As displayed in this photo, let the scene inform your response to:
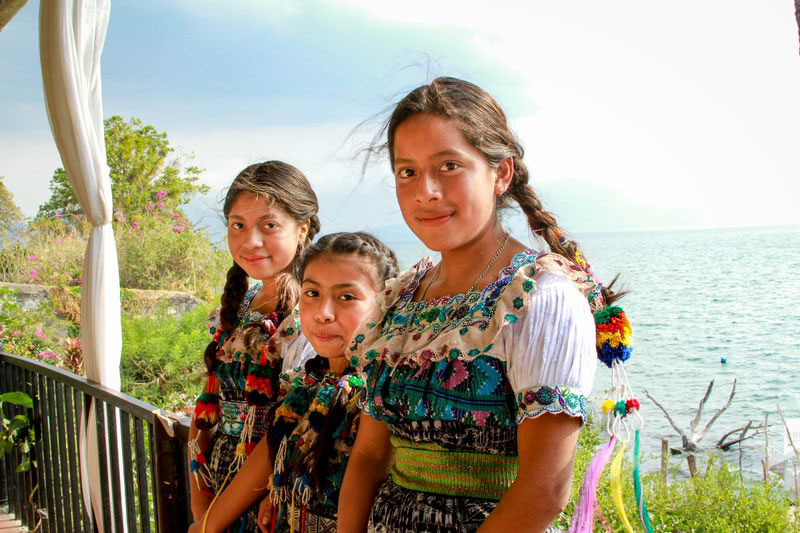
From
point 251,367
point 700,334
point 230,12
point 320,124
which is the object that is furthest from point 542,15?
point 251,367

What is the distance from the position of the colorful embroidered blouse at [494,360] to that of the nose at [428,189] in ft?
0.48

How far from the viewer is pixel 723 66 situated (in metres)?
38.0

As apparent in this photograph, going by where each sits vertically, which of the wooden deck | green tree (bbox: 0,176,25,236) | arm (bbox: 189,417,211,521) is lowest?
the wooden deck

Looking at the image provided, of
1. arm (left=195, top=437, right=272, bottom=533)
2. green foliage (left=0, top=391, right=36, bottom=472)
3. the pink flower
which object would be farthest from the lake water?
the pink flower

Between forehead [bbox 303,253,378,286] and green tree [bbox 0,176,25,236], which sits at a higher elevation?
green tree [bbox 0,176,25,236]

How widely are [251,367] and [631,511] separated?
3761 mm

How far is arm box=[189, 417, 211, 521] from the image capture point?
67.3 inches

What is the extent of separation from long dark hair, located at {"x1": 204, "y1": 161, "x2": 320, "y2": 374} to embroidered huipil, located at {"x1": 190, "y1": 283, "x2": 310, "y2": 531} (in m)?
0.03

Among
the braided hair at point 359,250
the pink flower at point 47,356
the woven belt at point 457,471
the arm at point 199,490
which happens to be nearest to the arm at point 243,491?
the arm at point 199,490

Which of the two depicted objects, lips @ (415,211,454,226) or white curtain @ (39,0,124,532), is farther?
white curtain @ (39,0,124,532)

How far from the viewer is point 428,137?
1029mm

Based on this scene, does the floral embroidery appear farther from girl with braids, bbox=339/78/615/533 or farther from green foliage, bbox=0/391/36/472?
green foliage, bbox=0/391/36/472

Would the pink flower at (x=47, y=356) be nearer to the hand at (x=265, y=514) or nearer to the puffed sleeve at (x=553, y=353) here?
the hand at (x=265, y=514)

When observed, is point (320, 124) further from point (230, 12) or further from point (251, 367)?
point (251, 367)
